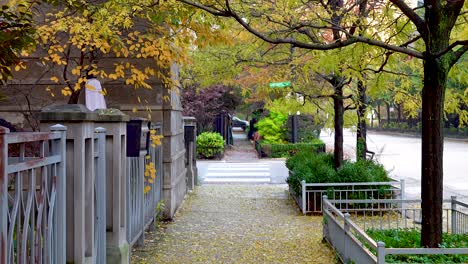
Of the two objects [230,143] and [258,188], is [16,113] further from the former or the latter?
[230,143]

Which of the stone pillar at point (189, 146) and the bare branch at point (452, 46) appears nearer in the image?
the bare branch at point (452, 46)

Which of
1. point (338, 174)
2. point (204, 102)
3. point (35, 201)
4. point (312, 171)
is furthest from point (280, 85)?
point (204, 102)

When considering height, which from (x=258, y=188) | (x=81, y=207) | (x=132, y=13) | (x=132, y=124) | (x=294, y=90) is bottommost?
(x=258, y=188)

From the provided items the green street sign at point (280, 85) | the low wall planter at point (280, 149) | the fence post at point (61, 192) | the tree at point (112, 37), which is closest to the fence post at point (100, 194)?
the fence post at point (61, 192)

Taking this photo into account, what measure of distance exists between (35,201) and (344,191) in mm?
8148

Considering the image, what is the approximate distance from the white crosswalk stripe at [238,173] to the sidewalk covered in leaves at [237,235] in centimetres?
487

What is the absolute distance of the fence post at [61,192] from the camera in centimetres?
368

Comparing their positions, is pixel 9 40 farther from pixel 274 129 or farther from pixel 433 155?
pixel 274 129

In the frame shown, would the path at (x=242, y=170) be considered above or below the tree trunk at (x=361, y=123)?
below

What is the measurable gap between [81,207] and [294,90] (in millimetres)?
8405

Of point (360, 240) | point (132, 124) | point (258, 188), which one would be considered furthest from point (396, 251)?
point (258, 188)

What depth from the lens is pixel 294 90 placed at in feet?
38.9

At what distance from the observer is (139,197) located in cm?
730

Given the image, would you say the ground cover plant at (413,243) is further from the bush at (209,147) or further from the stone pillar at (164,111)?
the bush at (209,147)
